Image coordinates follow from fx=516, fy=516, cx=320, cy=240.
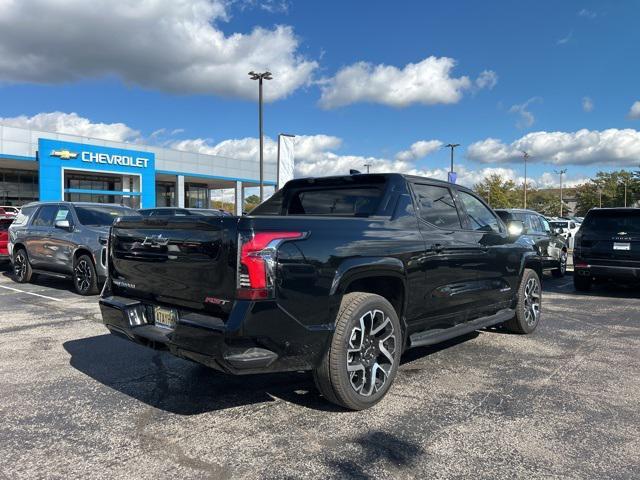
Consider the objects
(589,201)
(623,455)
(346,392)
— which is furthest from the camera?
(589,201)

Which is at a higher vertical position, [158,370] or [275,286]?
[275,286]

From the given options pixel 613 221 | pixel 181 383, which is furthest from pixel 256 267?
pixel 613 221

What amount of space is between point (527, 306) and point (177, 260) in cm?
453

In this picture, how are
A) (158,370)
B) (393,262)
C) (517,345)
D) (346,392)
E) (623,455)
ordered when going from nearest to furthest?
(623,455) → (346,392) → (393,262) → (158,370) → (517,345)

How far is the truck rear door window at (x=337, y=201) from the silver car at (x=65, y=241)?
4678mm

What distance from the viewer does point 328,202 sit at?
5090 mm

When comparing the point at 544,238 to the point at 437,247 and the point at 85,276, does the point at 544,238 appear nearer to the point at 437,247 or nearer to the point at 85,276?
the point at 437,247

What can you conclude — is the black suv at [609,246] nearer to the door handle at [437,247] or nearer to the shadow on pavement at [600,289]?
the shadow on pavement at [600,289]

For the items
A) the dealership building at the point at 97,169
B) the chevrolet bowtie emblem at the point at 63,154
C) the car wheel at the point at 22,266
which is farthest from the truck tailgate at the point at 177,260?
Answer: the chevrolet bowtie emblem at the point at 63,154

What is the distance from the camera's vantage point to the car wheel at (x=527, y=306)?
616cm

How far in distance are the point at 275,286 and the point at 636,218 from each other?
852cm

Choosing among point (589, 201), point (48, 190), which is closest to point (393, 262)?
point (48, 190)

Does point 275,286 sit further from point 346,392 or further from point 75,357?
point 75,357

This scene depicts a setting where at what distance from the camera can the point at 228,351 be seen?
318 centimetres
